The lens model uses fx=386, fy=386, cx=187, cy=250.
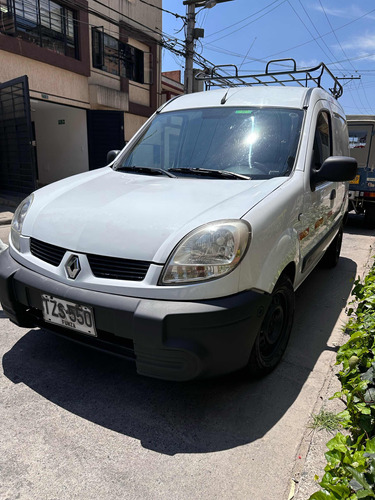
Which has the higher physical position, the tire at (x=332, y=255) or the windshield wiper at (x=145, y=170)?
the windshield wiper at (x=145, y=170)

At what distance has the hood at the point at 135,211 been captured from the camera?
1972 millimetres

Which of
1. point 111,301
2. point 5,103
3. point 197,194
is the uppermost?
point 5,103

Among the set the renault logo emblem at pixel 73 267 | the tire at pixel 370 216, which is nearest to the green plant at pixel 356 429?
the renault logo emblem at pixel 73 267

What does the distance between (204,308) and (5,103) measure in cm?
978

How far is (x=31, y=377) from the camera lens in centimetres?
241

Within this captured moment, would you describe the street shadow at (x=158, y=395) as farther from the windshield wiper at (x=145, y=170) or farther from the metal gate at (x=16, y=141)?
the metal gate at (x=16, y=141)

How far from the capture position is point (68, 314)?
206 cm

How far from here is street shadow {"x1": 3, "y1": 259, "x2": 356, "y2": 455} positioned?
79.1 inches

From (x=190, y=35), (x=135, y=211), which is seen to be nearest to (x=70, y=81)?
(x=190, y=35)

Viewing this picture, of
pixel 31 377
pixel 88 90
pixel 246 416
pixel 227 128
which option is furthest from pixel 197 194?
pixel 88 90

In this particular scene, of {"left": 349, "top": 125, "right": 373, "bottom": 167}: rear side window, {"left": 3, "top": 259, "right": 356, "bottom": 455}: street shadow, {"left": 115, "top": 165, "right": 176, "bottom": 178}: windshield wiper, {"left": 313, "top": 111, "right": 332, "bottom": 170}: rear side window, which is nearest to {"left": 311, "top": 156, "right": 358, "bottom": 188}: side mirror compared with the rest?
{"left": 313, "top": 111, "right": 332, "bottom": 170}: rear side window

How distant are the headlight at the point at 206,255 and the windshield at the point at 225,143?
2.73 ft

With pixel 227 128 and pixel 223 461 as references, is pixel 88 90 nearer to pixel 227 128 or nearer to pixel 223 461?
pixel 227 128

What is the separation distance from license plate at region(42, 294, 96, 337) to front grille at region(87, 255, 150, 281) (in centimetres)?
20
